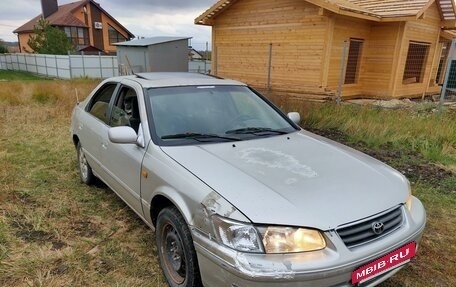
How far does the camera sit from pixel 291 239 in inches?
74.9

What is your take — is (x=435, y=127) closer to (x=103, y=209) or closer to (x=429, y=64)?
(x=103, y=209)

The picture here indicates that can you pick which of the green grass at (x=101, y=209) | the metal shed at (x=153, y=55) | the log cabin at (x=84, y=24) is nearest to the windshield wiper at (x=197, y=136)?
the green grass at (x=101, y=209)

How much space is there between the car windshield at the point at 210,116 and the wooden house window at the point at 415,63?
468 inches

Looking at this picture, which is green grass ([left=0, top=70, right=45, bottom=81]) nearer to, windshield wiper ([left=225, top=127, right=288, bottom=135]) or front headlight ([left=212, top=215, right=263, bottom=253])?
windshield wiper ([left=225, top=127, right=288, bottom=135])

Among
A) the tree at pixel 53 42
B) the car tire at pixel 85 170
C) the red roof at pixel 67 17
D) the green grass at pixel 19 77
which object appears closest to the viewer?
the car tire at pixel 85 170

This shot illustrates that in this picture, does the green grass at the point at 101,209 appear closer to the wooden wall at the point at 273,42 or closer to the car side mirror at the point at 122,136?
the car side mirror at the point at 122,136

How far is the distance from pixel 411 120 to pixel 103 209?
6.36m

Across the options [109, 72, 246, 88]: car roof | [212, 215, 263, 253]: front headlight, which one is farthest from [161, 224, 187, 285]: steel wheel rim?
[109, 72, 246, 88]: car roof

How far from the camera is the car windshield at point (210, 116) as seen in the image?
2896 millimetres

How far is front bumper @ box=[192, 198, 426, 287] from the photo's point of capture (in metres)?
1.81

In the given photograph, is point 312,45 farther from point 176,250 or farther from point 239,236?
point 239,236

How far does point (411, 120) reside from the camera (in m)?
7.24

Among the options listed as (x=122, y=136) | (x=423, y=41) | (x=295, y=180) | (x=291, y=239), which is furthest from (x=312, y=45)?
(x=291, y=239)

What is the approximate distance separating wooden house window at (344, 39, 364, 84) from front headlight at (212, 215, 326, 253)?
38.1 feet
